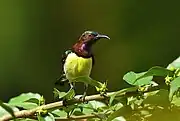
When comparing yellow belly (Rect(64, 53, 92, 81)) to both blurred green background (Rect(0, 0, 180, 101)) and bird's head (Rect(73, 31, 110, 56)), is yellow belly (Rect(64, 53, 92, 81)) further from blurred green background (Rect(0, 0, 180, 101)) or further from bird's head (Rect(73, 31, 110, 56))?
blurred green background (Rect(0, 0, 180, 101))

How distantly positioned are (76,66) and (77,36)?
1.76 m

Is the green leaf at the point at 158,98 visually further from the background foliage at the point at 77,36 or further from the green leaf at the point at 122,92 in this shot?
the background foliage at the point at 77,36

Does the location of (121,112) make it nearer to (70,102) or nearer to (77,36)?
(70,102)

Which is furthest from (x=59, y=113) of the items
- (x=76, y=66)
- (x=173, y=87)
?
(x=76, y=66)

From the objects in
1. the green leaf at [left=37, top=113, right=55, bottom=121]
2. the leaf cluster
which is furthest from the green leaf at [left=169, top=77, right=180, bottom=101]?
the green leaf at [left=37, top=113, right=55, bottom=121]

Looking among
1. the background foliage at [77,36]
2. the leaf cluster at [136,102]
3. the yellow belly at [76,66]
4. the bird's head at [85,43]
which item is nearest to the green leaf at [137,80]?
the leaf cluster at [136,102]

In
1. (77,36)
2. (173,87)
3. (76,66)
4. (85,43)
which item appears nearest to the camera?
(173,87)

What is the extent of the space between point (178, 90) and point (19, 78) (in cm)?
213

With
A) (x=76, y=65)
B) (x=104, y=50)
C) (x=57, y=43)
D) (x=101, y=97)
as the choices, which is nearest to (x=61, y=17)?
(x=57, y=43)

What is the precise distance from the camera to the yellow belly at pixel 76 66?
2.56 feet

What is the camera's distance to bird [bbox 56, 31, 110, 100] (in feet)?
2.57

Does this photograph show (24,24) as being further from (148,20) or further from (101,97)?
(101,97)

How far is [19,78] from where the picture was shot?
2.56 m

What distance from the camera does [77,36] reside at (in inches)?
101
